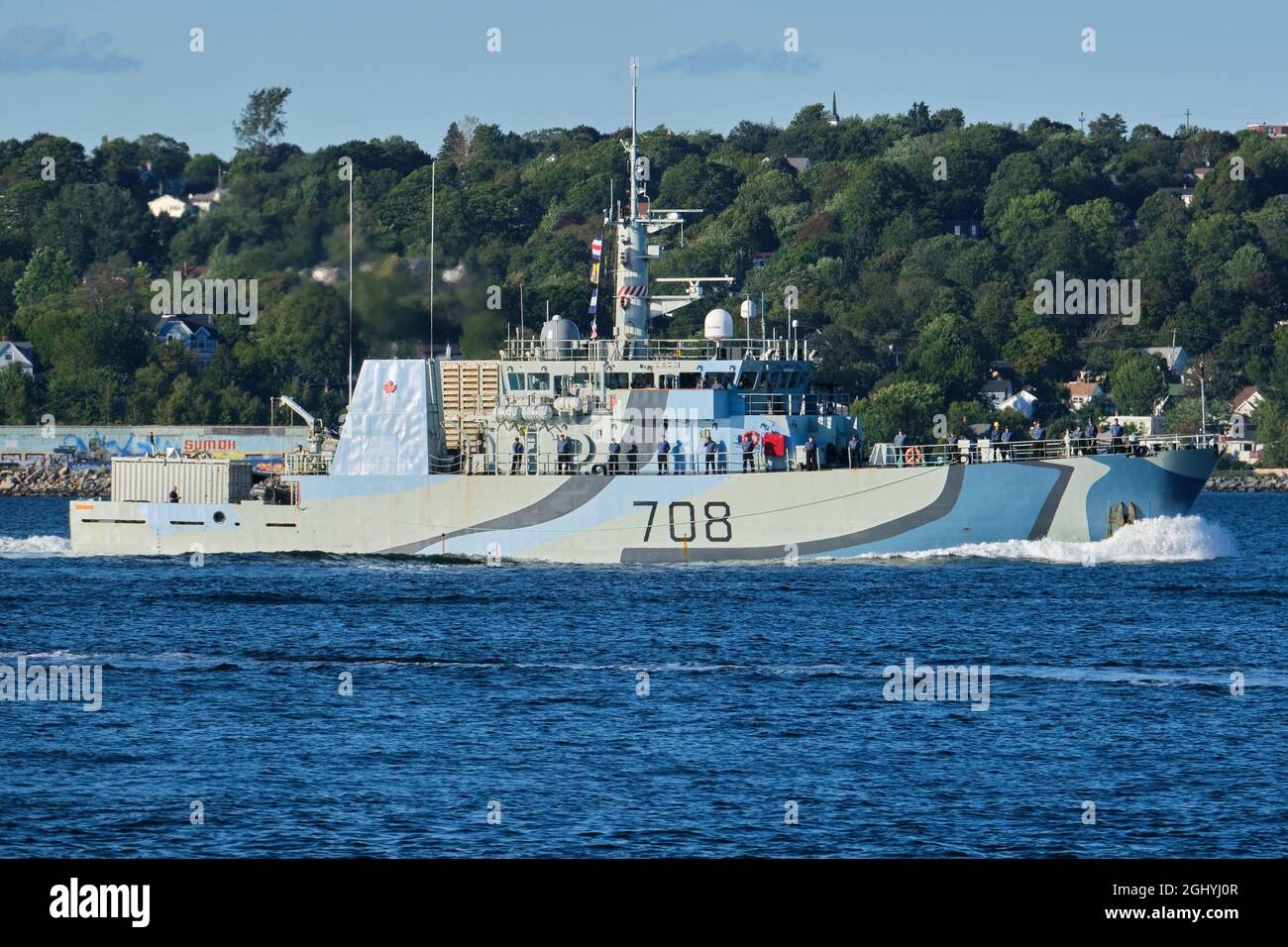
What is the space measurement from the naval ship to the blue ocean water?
1.21 metres

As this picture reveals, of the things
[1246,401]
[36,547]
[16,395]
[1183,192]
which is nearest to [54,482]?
[16,395]

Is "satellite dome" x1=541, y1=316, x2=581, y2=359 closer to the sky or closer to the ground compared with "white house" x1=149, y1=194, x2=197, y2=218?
closer to the ground

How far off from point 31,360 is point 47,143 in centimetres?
3495

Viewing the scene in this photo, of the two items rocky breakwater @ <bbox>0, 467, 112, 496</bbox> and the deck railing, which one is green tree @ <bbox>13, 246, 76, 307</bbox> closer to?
rocky breakwater @ <bbox>0, 467, 112, 496</bbox>

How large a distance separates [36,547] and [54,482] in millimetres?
56097

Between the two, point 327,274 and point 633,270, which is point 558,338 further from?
point 327,274

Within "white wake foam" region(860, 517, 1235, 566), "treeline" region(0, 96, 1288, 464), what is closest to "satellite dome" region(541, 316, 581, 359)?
"white wake foam" region(860, 517, 1235, 566)

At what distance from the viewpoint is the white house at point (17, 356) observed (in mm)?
118125

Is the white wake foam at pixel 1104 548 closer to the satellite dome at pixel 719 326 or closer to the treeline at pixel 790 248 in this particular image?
the satellite dome at pixel 719 326

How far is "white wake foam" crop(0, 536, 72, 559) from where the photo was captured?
51.6m

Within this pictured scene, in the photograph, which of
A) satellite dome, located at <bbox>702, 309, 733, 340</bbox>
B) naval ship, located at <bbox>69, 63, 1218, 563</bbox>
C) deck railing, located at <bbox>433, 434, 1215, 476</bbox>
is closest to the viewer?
naval ship, located at <bbox>69, 63, 1218, 563</bbox>

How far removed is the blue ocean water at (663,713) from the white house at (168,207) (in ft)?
339

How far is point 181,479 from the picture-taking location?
49656 millimetres

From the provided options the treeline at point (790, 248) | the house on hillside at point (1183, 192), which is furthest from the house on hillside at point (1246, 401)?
the house on hillside at point (1183, 192)
